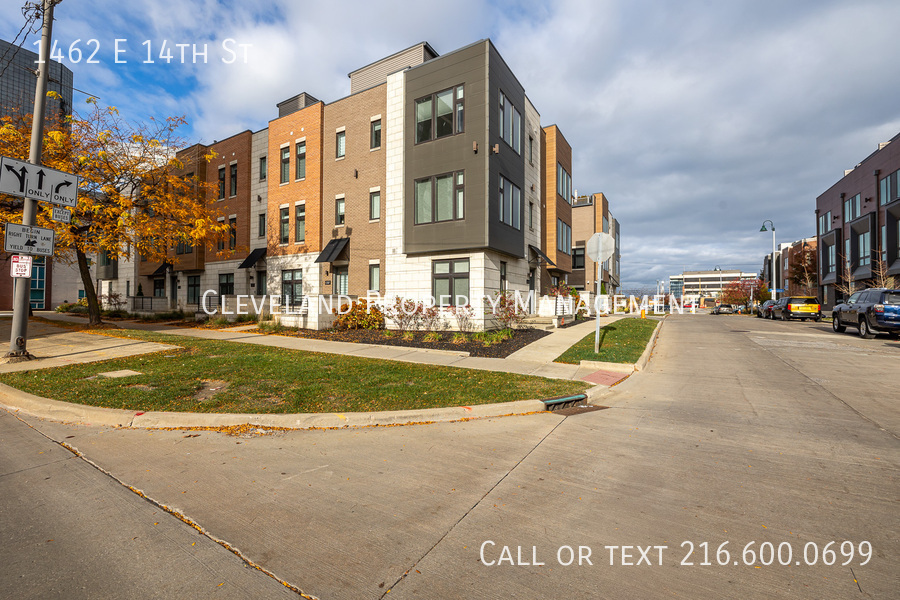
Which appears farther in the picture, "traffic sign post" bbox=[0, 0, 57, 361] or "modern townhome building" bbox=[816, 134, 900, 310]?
"modern townhome building" bbox=[816, 134, 900, 310]

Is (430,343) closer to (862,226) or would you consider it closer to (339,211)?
(339,211)

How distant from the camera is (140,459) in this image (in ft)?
15.2

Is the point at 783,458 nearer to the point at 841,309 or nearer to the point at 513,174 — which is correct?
the point at 513,174

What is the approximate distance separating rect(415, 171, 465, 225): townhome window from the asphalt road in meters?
12.4

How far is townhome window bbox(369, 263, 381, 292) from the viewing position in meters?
20.0

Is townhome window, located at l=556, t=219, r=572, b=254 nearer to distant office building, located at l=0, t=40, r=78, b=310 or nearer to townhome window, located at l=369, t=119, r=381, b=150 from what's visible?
townhome window, located at l=369, t=119, r=381, b=150

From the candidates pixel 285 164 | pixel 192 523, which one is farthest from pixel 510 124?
pixel 192 523

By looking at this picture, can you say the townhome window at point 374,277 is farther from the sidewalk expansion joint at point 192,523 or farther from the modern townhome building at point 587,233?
the modern townhome building at point 587,233

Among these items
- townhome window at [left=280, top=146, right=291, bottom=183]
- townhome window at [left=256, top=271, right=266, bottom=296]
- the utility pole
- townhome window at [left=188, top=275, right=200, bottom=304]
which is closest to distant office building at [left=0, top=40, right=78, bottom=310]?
townhome window at [left=188, top=275, right=200, bottom=304]

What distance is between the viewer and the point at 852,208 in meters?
41.3

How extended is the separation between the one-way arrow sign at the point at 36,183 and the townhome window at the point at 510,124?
573 inches

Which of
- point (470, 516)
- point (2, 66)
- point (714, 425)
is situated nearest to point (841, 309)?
point (714, 425)

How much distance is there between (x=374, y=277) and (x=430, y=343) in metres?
7.16

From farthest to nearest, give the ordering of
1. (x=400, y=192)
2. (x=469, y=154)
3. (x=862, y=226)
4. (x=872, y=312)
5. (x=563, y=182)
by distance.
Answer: (x=862, y=226)
(x=563, y=182)
(x=400, y=192)
(x=469, y=154)
(x=872, y=312)
